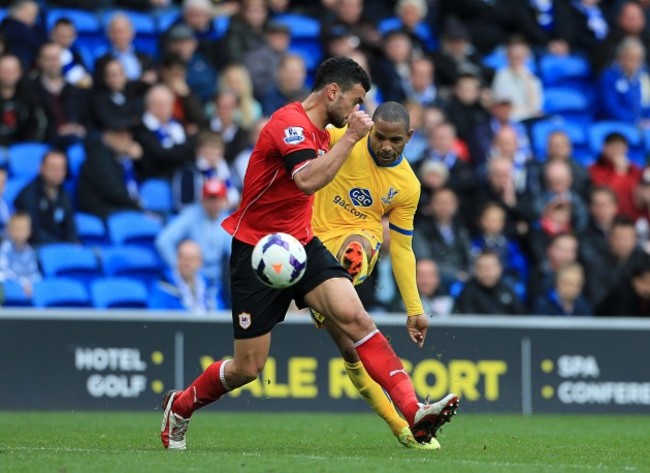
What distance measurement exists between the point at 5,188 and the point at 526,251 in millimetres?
6025

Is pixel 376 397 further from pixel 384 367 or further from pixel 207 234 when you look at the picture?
pixel 207 234

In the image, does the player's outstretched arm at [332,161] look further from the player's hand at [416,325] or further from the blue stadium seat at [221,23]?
the blue stadium seat at [221,23]

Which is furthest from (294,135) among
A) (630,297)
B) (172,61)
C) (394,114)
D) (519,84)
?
(519,84)

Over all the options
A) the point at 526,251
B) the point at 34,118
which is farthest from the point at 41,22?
the point at 526,251

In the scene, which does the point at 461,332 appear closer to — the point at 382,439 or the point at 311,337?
the point at 311,337

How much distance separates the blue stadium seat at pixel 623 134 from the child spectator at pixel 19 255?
8.09 m

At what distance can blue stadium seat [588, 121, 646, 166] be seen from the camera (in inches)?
739

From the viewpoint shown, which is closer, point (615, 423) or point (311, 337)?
point (615, 423)

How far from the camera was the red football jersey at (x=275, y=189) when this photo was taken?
8648 mm

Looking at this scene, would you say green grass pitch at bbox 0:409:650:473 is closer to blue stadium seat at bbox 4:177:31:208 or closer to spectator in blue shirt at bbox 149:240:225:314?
spectator in blue shirt at bbox 149:240:225:314

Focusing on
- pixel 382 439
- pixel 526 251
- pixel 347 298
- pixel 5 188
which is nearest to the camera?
pixel 347 298

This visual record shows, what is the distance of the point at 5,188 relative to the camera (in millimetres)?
15281

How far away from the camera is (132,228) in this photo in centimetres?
1534

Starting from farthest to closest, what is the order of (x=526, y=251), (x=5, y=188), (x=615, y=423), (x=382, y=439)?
1. (x=526, y=251)
2. (x=5, y=188)
3. (x=615, y=423)
4. (x=382, y=439)
